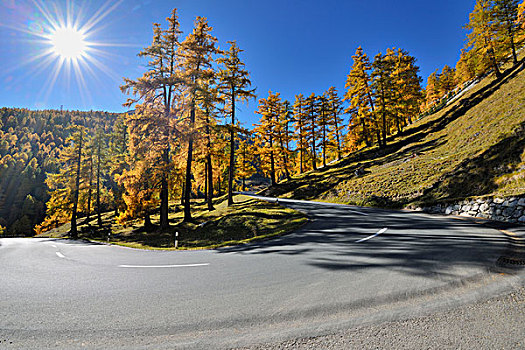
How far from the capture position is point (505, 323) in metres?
2.53

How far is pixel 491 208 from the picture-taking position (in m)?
10.1

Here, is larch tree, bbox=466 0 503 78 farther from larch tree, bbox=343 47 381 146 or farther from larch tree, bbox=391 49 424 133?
larch tree, bbox=343 47 381 146

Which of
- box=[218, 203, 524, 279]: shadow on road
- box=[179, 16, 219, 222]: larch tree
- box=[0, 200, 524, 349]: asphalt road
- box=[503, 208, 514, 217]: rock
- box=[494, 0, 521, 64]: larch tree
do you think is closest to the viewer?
box=[0, 200, 524, 349]: asphalt road

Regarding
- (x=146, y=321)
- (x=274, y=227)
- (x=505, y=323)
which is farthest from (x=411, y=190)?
(x=146, y=321)

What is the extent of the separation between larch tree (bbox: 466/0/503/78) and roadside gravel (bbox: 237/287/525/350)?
40244mm

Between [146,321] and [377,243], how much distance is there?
252 inches

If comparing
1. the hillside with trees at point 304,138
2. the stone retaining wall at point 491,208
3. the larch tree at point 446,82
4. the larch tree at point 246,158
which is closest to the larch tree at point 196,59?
the hillside with trees at point 304,138

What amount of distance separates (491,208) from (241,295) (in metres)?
13.0

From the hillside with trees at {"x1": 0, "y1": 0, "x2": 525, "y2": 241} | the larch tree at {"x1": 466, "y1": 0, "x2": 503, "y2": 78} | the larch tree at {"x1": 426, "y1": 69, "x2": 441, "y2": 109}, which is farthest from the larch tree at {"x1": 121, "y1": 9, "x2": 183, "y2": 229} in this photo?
the larch tree at {"x1": 426, "y1": 69, "x2": 441, "y2": 109}

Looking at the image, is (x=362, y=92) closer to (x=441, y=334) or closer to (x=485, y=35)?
(x=485, y=35)

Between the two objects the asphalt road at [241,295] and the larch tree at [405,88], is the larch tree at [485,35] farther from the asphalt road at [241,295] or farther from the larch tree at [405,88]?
the asphalt road at [241,295]

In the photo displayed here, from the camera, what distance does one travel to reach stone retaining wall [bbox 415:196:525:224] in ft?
29.2

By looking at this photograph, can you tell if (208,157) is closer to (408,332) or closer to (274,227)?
(274,227)

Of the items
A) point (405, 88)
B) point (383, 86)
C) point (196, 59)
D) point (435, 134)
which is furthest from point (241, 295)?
point (405, 88)
